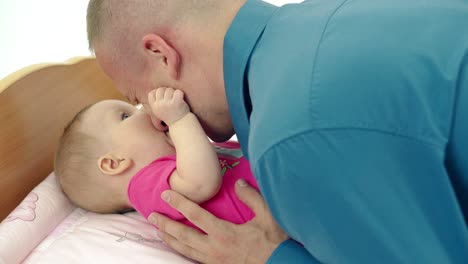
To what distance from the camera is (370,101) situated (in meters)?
0.67

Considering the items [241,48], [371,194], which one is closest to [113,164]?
[241,48]

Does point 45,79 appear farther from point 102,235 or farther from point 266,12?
point 266,12

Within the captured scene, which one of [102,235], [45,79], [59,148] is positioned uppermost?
[45,79]

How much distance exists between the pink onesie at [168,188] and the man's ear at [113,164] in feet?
0.15

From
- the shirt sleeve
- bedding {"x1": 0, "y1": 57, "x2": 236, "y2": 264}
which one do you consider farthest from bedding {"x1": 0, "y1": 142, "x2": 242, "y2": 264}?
the shirt sleeve

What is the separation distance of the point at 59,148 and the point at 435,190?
2.94 ft

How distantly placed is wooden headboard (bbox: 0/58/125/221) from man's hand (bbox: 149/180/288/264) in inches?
16.8

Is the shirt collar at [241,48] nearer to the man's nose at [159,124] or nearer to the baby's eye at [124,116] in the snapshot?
the man's nose at [159,124]

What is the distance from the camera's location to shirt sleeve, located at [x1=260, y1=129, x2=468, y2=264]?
665mm

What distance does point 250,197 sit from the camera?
103 cm

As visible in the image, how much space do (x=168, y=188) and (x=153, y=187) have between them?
0.05 metres

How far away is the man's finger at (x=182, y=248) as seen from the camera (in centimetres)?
104

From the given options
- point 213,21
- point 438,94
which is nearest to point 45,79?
point 213,21

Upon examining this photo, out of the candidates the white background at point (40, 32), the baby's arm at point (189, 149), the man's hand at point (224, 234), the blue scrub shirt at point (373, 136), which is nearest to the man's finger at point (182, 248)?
the man's hand at point (224, 234)
